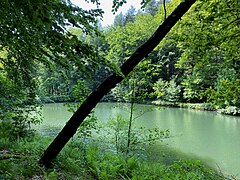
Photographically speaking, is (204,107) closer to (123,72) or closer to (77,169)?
(77,169)

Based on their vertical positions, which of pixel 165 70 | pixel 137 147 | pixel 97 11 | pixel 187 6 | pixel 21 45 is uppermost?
pixel 165 70

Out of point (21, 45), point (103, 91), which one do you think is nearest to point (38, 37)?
point (21, 45)

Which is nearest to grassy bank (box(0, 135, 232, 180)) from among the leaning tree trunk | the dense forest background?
the dense forest background

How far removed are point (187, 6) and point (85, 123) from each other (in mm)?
3363

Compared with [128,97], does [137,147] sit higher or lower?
lower

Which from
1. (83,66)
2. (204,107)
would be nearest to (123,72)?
(83,66)

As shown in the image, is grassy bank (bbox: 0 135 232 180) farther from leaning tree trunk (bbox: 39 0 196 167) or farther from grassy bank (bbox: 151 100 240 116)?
grassy bank (bbox: 151 100 240 116)

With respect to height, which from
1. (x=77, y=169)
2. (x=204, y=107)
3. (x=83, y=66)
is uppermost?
(x=83, y=66)

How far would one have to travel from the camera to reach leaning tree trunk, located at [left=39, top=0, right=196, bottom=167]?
7.26ft

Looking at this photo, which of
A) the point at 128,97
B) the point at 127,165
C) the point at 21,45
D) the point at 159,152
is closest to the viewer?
the point at 21,45

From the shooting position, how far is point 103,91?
7.91ft

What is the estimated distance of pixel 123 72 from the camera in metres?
2.39

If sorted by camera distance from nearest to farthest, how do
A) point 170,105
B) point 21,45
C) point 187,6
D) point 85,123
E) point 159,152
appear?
point 21,45, point 187,6, point 85,123, point 159,152, point 170,105

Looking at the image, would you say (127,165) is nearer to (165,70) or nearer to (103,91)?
(103,91)
